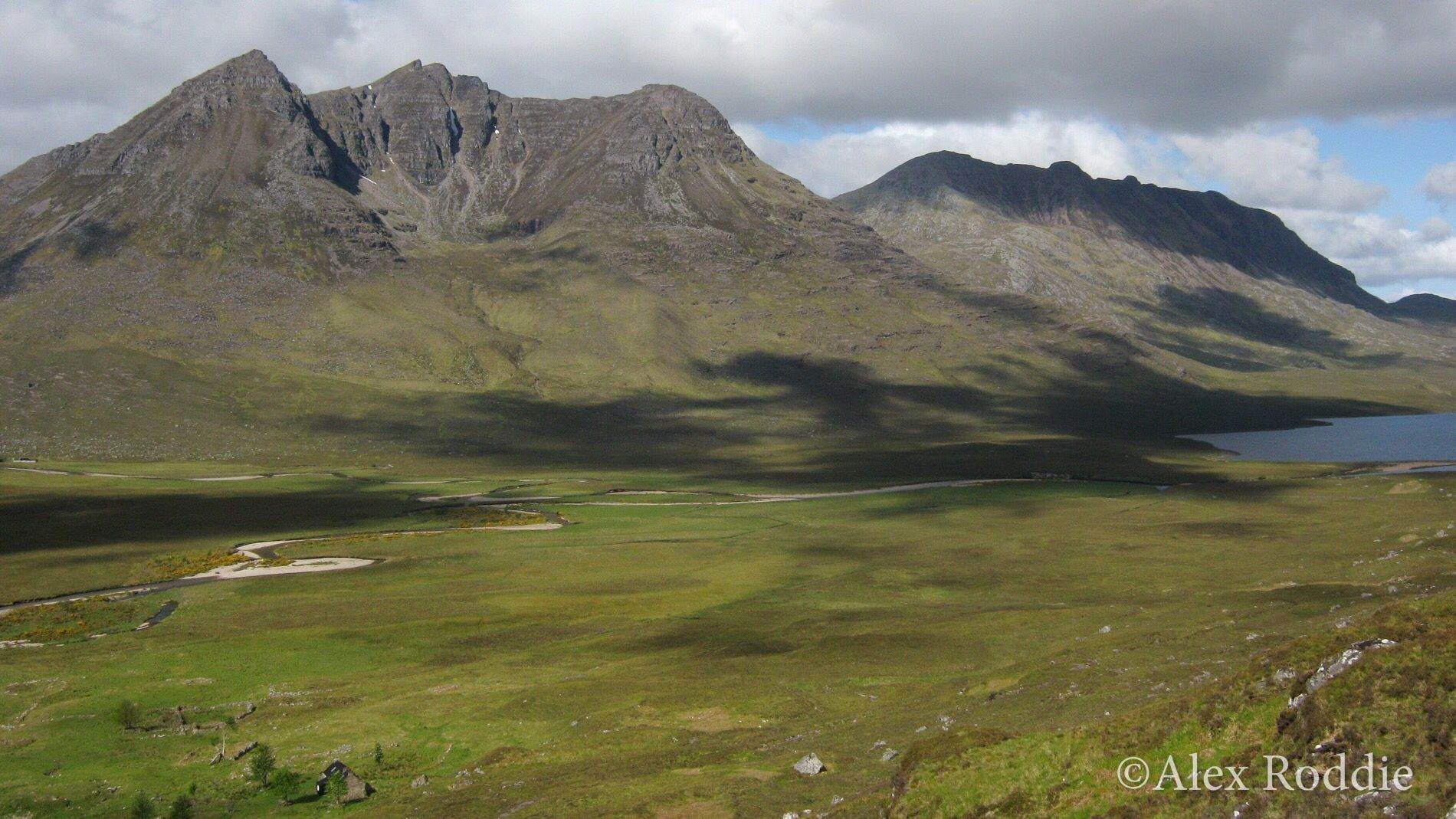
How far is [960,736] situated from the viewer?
31.2 metres

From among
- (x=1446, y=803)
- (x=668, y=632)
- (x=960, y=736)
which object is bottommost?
(x=668, y=632)

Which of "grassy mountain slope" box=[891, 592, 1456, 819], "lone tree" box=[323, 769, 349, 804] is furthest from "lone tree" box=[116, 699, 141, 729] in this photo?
"grassy mountain slope" box=[891, 592, 1456, 819]

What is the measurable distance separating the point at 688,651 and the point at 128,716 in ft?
99.1

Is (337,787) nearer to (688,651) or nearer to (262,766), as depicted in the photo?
(262,766)

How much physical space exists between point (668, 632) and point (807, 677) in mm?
18520

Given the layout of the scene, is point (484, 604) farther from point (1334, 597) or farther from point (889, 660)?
point (1334, 597)

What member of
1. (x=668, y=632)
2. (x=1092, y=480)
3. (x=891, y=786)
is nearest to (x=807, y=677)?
(x=668, y=632)

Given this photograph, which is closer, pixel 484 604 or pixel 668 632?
pixel 668 632

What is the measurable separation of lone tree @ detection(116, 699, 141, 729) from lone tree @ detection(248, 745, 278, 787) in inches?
451

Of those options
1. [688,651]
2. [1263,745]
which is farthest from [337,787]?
[1263,745]

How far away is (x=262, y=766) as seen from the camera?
138 feet

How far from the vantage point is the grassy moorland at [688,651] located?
38188 mm

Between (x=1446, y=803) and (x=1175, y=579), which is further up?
(x=1446, y=803)

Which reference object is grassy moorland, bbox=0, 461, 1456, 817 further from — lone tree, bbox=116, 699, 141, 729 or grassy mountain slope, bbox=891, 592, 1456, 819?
lone tree, bbox=116, 699, 141, 729
